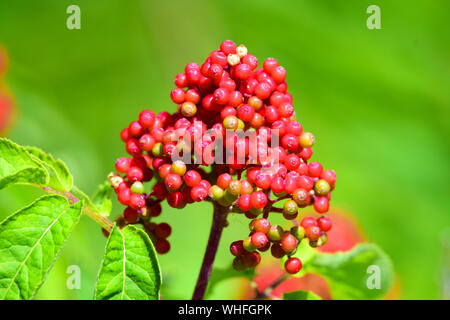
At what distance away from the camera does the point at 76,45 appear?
5730mm

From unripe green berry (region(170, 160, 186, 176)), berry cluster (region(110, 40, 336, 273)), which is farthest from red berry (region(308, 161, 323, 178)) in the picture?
unripe green berry (region(170, 160, 186, 176))

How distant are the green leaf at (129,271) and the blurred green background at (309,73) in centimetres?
334

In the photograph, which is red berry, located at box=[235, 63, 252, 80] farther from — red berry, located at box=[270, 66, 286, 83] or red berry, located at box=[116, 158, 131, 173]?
red berry, located at box=[116, 158, 131, 173]

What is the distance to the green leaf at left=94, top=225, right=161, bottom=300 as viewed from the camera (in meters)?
1.35

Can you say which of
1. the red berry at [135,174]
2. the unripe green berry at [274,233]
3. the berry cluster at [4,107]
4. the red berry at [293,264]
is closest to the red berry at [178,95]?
the red berry at [135,174]

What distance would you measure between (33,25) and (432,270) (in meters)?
4.45

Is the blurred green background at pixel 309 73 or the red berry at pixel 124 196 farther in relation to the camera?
the blurred green background at pixel 309 73

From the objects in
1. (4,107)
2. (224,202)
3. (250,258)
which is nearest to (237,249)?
(250,258)

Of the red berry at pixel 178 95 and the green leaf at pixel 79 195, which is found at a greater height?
the red berry at pixel 178 95

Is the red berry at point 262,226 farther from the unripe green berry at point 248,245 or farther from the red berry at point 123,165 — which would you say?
the red berry at point 123,165

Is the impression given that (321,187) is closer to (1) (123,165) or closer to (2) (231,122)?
(2) (231,122)

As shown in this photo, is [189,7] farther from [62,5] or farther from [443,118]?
[443,118]

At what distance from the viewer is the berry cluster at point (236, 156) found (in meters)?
1.48
